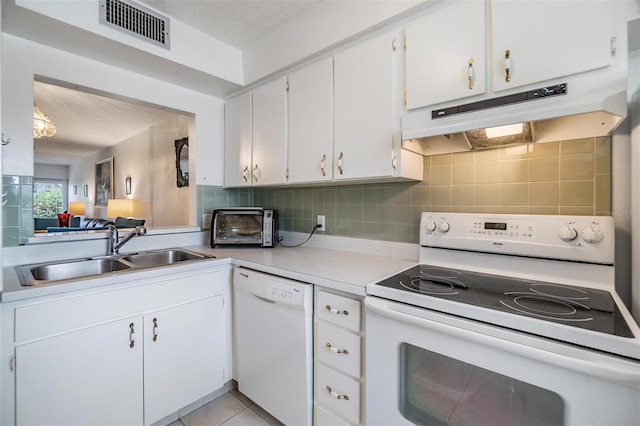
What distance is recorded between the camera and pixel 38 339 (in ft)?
3.76

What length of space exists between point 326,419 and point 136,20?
231 cm

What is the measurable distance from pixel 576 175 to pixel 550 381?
878mm

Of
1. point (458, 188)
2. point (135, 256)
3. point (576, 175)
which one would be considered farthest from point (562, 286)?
point (135, 256)

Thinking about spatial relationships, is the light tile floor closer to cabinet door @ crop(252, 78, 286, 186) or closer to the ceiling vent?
cabinet door @ crop(252, 78, 286, 186)

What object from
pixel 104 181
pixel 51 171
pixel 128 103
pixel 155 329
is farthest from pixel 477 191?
pixel 51 171

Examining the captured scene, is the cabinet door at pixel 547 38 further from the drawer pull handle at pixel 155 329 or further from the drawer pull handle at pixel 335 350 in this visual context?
the drawer pull handle at pixel 155 329

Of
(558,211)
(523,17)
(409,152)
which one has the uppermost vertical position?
(523,17)

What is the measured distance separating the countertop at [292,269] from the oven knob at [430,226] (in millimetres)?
202

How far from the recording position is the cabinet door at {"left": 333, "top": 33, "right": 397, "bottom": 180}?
55.7 inches

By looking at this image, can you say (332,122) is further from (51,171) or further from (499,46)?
(51,171)

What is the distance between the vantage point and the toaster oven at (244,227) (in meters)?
2.13

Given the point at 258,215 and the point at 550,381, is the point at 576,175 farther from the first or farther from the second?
the point at 258,215

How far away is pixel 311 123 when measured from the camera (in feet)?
5.70

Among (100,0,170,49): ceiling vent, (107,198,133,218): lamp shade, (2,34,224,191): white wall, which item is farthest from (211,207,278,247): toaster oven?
(107,198,133,218): lamp shade
